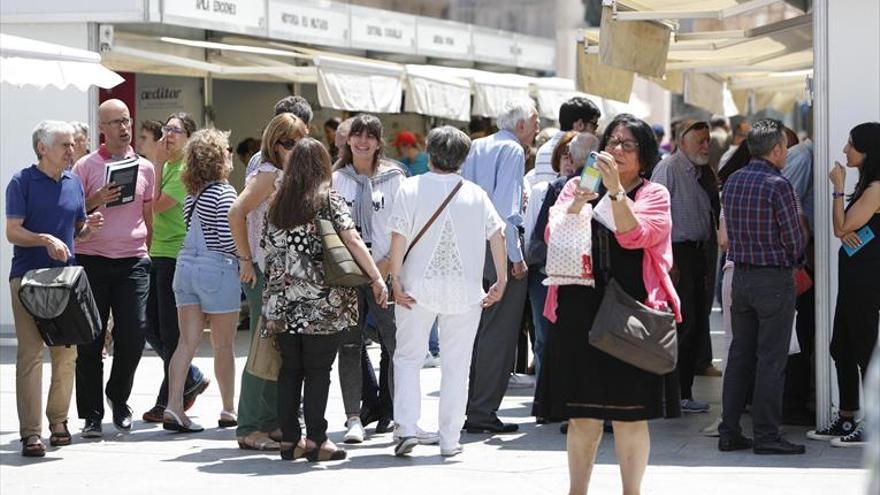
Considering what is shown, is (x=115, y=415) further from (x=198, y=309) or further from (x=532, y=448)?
(x=532, y=448)

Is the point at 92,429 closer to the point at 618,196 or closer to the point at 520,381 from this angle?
the point at 520,381

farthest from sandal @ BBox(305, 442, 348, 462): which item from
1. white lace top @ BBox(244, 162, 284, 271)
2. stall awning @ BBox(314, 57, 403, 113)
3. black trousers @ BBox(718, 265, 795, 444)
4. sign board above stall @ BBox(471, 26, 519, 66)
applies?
sign board above stall @ BBox(471, 26, 519, 66)

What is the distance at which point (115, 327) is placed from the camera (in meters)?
9.25

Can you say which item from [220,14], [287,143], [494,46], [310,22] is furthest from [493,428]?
[494,46]

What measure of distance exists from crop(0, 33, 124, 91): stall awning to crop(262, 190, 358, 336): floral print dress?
1.42 metres

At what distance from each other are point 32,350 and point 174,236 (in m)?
1.46

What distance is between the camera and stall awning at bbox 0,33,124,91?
798 centimetres

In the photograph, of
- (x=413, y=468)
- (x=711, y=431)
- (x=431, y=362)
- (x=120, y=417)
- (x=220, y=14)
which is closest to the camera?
(x=413, y=468)

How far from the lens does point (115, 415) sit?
9.31 meters

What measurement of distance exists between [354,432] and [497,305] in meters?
1.19

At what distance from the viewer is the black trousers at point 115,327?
910 cm

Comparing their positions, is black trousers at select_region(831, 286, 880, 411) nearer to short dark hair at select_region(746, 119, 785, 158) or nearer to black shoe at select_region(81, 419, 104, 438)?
short dark hair at select_region(746, 119, 785, 158)

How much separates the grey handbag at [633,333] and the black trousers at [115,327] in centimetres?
361

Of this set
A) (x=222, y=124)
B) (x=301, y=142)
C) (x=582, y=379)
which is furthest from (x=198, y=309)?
(x=222, y=124)
